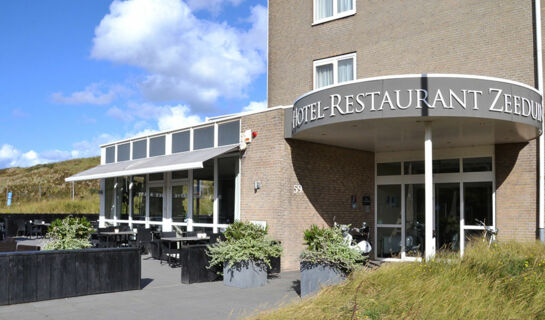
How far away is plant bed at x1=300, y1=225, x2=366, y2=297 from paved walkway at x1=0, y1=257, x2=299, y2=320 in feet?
1.62

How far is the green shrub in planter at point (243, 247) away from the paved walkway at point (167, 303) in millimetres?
572

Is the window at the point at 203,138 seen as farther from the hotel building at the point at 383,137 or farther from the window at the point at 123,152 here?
the window at the point at 123,152

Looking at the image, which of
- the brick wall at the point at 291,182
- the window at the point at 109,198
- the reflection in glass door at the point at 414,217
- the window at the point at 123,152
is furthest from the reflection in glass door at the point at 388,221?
the window at the point at 109,198

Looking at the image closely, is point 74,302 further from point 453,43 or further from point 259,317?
point 453,43

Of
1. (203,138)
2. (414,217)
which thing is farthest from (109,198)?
(414,217)

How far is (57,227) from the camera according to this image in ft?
33.6

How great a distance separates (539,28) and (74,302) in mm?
11044

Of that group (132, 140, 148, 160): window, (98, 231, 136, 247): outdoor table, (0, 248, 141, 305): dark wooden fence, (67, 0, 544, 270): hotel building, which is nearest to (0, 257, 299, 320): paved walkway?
(0, 248, 141, 305): dark wooden fence

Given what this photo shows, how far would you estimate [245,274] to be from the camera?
10.6 metres

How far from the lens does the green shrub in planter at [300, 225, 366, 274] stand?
900cm

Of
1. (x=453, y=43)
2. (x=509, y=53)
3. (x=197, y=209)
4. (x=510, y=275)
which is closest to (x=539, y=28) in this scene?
(x=509, y=53)

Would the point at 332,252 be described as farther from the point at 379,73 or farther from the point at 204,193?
the point at 204,193

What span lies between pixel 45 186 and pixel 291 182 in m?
56.6

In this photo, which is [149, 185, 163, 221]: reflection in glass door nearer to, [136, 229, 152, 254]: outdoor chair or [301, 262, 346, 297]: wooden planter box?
[136, 229, 152, 254]: outdoor chair
